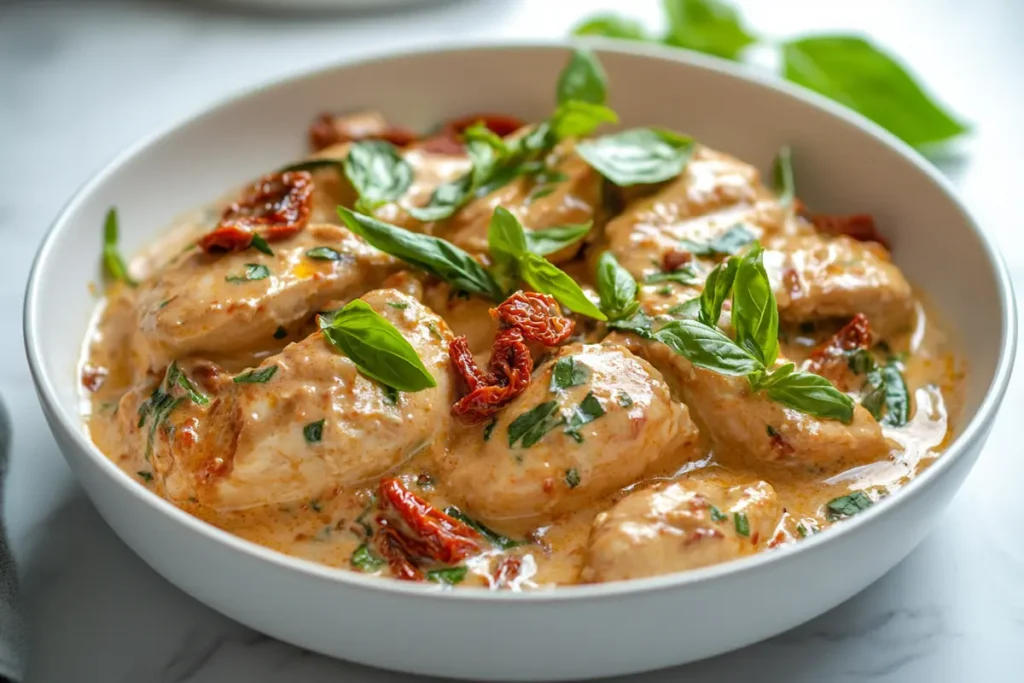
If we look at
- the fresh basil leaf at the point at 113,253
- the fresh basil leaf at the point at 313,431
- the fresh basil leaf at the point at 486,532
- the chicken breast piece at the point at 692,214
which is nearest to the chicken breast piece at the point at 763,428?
the chicken breast piece at the point at 692,214

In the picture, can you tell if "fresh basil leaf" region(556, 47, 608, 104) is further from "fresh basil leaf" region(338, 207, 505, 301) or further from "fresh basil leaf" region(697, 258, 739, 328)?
"fresh basil leaf" region(697, 258, 739, 328)

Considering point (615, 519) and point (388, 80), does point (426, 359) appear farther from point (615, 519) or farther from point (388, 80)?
point (388, 80)

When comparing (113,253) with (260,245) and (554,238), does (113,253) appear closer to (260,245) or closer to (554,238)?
(260,245)

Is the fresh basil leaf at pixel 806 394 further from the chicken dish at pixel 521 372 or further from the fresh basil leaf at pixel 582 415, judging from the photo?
the fresh basil leaf at pixel 582 415

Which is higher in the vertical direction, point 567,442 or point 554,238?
point 554,238

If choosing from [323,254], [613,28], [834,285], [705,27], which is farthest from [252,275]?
[705,27]

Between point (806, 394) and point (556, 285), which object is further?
point (556, 285)
